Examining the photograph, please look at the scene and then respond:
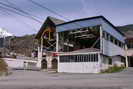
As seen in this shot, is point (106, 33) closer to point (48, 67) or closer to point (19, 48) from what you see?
point (48, 67)

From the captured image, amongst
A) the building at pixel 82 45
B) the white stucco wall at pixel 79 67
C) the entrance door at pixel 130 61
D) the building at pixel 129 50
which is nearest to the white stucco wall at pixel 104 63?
the building at pixel 82 45

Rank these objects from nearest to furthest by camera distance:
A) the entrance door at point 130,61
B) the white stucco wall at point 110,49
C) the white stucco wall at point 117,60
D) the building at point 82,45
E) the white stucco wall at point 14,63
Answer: the building at point 82,45 < the white stucco wall at point 110,49 < the white stucco wall at point 117,60 < the entrance door at point 130,61 < the white stucco wall at point 14,63

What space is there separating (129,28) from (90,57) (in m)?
27.6

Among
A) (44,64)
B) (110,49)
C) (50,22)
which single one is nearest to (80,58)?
(110,49)

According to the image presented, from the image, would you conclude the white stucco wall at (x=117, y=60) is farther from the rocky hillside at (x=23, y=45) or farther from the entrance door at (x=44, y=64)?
the rocky hillside at (x=23, y=45)

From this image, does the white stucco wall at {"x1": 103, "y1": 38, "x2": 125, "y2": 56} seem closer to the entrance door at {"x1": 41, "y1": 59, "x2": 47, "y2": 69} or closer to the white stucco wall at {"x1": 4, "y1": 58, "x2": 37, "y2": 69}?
the entrance door at {"x1": 41, "y1": 59, "x2": 47, "y2": 69}

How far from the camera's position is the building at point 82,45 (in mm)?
35219

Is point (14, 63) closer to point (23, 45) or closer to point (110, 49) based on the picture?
point (23, 45)

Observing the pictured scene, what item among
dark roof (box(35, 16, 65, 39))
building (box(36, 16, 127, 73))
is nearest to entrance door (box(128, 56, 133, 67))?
building (box(36, 16, 127, 73))

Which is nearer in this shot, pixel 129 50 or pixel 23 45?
pixel 129 50

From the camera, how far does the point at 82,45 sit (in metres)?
47.1

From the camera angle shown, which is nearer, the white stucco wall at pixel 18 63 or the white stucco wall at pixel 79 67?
the white stucco wall at pixel 79 67

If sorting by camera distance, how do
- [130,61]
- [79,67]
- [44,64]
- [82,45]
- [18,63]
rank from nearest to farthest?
[79,67]
[82,45]
[44,64]
[130,61]
[18,63]

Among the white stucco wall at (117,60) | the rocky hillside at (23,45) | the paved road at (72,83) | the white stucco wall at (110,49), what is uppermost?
the rocky hillside at (23,45)
